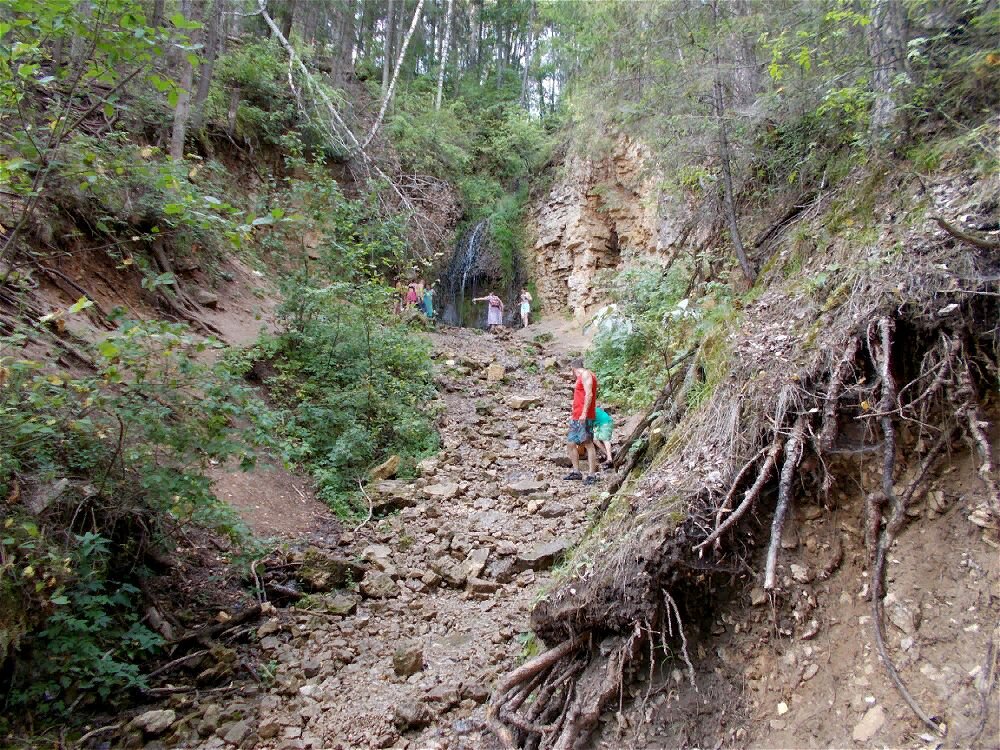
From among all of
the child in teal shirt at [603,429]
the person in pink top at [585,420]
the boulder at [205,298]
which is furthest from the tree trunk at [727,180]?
the boulder at [205,298]

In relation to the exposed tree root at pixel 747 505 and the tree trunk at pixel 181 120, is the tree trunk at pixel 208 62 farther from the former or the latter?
the exposed tree root at pixel 747 505

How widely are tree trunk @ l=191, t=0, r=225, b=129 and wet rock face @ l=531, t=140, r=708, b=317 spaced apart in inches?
367

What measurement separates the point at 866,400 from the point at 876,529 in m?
0.62

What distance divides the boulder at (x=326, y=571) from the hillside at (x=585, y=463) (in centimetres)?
3

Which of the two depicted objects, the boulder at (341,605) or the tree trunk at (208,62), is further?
the tree trunk at (208,62)

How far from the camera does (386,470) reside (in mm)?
7371

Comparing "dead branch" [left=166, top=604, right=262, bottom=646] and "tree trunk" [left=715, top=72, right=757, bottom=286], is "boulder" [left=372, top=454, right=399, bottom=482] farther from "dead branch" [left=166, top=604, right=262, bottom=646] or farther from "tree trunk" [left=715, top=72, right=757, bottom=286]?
"tree trunk" [left=715, top=72, right=757, bottom=286]

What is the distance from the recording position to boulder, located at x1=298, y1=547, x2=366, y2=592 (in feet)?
16.7

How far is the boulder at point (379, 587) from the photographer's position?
5062 millimetres

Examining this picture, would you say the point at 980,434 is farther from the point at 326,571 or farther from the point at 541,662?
the point at 326,571

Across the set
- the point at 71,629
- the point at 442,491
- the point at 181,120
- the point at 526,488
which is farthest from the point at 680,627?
the point at 181,120

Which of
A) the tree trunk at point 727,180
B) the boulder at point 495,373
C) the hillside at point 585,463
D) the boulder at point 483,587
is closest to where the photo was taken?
the hillside at point 585,463

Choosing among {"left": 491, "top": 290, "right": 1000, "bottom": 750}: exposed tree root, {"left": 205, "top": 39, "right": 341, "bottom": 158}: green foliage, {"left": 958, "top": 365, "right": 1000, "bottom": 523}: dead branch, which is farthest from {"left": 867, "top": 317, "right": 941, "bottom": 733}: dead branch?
{"left": 205, "top": 39, "right": 341, "bottom": 158}: green foliage

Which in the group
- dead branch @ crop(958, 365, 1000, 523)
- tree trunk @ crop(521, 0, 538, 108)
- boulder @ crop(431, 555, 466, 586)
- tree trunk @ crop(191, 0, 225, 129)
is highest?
tree trunk @ crop(521, 0, 538, 108)
